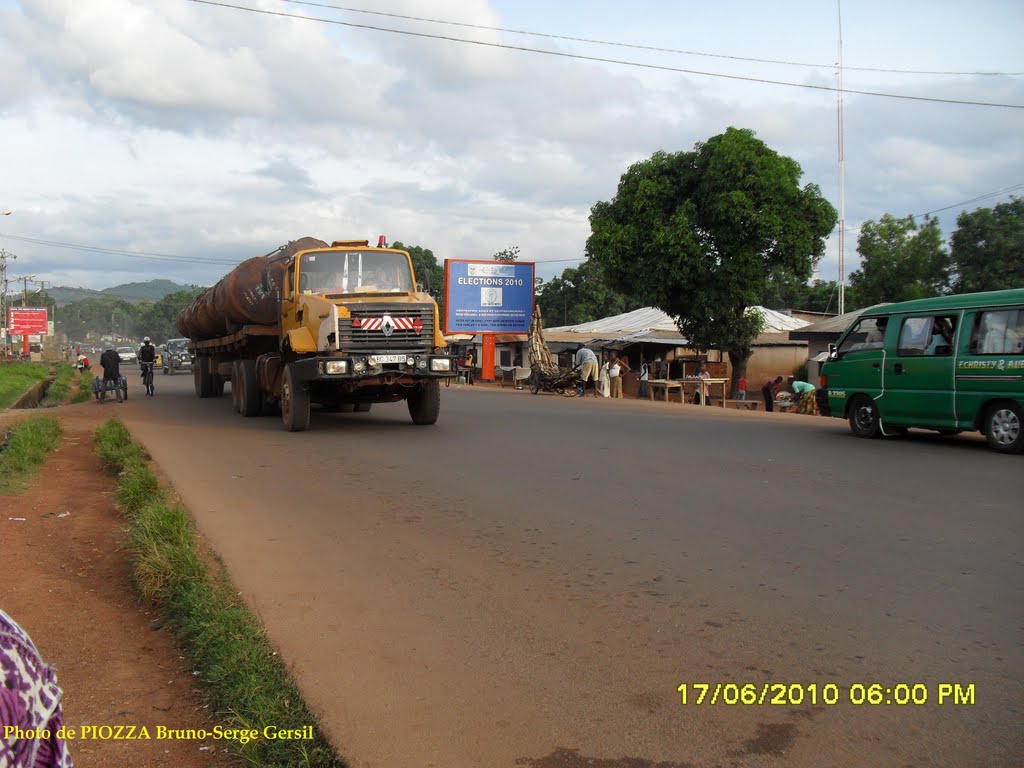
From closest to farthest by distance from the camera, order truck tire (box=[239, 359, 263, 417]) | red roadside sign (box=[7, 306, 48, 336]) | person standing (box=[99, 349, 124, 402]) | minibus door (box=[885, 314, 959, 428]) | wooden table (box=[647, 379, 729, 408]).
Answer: minibus door (box=[885, 314, 959, 428]) → truck tire (box=[239, 359, 263, 417]) → person standing (box=[99, 349, 124, 402]) → wooden table (box=[647, 379, 729, 408]) → red roadside sign (box=[7, 306, 48, 336])

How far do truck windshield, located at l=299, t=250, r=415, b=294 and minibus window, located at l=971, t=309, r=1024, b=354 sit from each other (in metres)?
8.45

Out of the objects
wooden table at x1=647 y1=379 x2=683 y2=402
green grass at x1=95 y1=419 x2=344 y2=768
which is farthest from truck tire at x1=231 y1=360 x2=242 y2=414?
wooden table at x1=647 y1=379 x2=683 y2=402

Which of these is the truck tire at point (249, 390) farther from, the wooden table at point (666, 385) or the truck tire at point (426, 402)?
the wooden table at point (666, 385)

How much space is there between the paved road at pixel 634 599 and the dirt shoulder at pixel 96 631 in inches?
20.9

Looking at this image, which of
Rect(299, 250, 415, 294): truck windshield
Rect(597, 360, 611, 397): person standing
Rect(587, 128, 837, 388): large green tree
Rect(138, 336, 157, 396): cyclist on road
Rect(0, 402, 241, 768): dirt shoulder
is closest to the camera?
Rect(0, 402, 241, 768): dirt shoulder

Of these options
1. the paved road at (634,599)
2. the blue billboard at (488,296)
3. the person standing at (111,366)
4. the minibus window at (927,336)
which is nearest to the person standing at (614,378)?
the blue billboard at (488,296)

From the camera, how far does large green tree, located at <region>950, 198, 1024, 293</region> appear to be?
1180 inches

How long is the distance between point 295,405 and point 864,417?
8.72 metres

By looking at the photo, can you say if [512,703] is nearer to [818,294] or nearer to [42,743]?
[42,743]

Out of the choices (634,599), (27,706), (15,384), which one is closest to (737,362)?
(634,599)

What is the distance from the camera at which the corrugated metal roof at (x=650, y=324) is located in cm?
3619

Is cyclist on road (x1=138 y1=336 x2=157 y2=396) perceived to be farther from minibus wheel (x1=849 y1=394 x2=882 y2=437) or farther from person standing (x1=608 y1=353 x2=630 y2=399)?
minibus wheel (x1=849 y1=394 x2=882 y2=437)

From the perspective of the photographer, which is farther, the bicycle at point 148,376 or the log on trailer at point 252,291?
the bicycle at point 148,376

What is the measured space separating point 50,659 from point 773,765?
11.6ft
